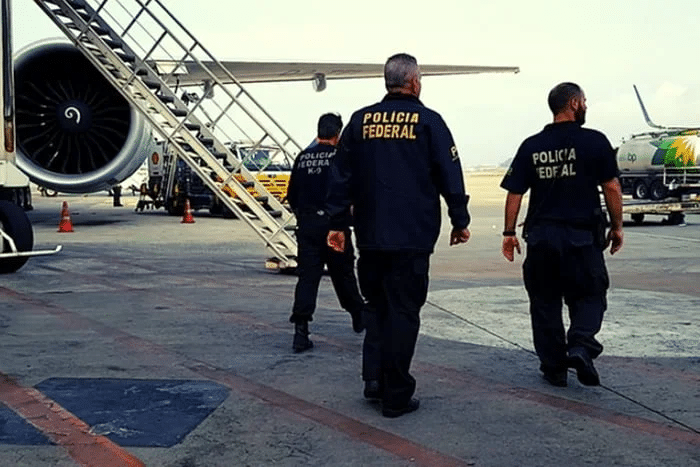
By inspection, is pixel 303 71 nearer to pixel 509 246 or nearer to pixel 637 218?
pixel 637 218

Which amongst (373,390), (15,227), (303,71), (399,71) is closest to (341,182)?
(399,71)

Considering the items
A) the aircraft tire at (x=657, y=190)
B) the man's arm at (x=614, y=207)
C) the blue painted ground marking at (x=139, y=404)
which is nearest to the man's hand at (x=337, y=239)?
the blue painted ground marking at (x=139, y=404)

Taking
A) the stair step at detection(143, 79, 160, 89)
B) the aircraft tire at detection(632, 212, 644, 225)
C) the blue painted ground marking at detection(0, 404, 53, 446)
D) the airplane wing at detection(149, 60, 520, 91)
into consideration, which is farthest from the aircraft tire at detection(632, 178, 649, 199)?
the blue painted ground marking at detection(0, 404, 53, 446)

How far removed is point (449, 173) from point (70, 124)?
39.3 ft

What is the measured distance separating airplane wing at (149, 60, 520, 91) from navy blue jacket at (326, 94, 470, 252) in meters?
19.8

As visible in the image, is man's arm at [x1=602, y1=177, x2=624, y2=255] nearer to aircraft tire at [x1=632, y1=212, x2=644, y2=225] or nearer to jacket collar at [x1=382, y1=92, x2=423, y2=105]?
jacket collar at [x1=382, y1=92, x2=423, y2=105]

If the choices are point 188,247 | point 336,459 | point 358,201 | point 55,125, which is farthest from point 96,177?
point 336,459

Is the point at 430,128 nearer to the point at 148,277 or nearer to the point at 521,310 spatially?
the point at 521,310

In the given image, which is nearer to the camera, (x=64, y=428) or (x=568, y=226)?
(x=64, y=428)

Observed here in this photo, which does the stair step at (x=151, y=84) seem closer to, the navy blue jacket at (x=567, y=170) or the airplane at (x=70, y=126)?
the airplane at (x=70, y=126)

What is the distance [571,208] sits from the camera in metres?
4.95

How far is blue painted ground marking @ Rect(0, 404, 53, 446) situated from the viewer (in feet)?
12.8

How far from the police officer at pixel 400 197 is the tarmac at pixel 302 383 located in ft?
1.20

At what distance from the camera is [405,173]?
4465mm
